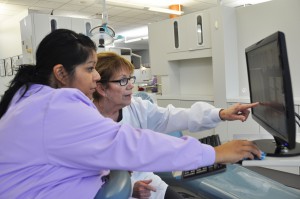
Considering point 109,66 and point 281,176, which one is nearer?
point 109,66

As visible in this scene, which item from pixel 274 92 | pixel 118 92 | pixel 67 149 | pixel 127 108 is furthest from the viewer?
pixel 127 108

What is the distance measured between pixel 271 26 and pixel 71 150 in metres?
2.36

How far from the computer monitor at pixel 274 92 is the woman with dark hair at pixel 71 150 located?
146 mm

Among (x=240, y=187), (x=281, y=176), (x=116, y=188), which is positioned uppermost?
(x=116, y=188)

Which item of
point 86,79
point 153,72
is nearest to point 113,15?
point 153,72

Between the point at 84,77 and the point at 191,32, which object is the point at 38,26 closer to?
the point at 191,32

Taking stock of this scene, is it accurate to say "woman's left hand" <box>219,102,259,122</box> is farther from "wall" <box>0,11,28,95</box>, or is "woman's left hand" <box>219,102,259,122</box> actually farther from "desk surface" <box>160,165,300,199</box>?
"wall" <box>0,11,28,95</box>

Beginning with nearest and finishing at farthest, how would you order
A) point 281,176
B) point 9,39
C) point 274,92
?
1. point 274,92
2. point 281,176
3. point 9,39

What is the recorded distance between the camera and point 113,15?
716 centimetres

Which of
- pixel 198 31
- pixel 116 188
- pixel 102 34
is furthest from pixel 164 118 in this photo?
pixel 198 31

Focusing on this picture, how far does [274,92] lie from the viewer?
933mm

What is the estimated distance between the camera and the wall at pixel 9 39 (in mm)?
6162

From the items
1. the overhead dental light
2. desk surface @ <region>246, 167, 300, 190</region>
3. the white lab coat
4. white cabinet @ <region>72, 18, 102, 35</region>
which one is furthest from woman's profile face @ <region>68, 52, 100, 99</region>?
white cabinet @ <region>72, 18, 102, 35</region>

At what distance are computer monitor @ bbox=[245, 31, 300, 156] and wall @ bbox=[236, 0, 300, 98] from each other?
140 centimetres
